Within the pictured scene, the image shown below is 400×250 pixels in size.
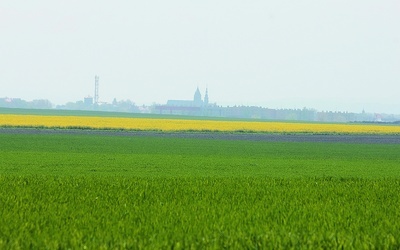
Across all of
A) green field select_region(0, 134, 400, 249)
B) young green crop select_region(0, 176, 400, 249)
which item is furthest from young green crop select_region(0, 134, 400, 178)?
young green crop select_region(0, 176, 400, 249)

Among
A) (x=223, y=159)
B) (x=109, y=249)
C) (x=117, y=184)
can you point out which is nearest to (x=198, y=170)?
(x=223, y=159)

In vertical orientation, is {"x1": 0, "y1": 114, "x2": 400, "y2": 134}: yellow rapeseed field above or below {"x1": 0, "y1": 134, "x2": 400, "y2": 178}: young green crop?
above

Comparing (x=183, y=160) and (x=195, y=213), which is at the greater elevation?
(x=195, y=213)

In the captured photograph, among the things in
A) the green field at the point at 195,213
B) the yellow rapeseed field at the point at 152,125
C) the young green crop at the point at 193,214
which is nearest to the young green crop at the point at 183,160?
the green field at the point at 195,213

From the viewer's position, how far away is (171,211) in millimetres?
11719

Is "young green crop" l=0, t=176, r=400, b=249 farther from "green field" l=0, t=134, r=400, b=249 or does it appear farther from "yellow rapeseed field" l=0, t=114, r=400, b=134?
"yellow rapeseed field" l=0, t=114, r=400, b=134

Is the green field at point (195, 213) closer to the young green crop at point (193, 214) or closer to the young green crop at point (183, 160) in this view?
the young green crop at point (193, 214)

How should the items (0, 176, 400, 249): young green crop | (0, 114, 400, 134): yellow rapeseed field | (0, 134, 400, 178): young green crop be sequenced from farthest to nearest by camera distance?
(0, 114, 400, 134): yellow rapeseed field
(0, 134, 400, 178): young green crop
(0, 176, 400, 249): young green crop

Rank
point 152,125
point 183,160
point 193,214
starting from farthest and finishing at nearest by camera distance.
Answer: point 152,125 → point 183,160 → point 193,214

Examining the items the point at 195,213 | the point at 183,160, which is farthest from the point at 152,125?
the point at 195,213

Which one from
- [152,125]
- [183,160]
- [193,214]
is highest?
[152,125]

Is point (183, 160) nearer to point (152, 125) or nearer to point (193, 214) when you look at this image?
point (193, 214)

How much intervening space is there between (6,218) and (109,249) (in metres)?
2.98

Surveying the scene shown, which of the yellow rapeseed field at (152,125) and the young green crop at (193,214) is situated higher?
the yellow rapeseed field at (152,125)
